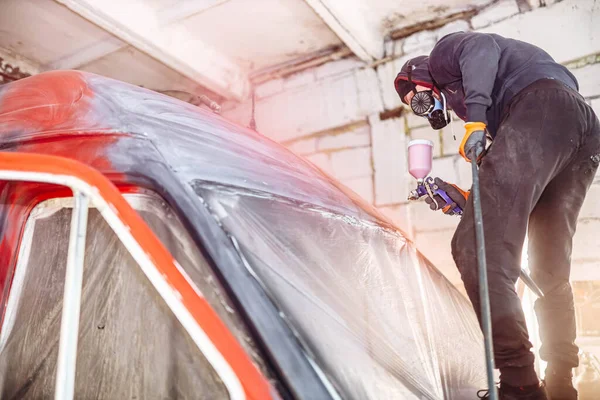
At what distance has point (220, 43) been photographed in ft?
12.6

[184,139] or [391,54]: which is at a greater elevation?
[391,54]

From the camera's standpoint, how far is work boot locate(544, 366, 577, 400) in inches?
61.2

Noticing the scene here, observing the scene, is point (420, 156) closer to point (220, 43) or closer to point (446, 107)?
point (446, 107)

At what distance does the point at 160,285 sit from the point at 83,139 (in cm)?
47

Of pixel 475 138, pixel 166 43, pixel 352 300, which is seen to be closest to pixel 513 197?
pixel 475 138

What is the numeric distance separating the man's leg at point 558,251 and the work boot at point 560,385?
0.03ft

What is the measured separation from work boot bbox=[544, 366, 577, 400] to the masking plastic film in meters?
0.30

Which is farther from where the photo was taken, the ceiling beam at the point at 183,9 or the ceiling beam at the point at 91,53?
the ceiling beam at the point at 91,53

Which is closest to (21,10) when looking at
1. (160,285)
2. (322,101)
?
(322,101)

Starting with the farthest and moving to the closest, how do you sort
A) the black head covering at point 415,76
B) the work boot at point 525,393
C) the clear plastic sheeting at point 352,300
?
the black head covering at point 415,76, the work boot at point 525,393, the clear plastic sheeting at point 352,300

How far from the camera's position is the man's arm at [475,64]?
158 cm

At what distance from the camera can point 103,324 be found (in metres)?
1.05

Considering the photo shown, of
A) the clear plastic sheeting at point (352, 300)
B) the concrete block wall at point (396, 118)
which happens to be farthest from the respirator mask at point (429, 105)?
the concrete block wall at point (396, 118)

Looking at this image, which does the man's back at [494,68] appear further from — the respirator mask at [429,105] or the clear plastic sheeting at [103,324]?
the clear plastic sheeting at [103,324]
